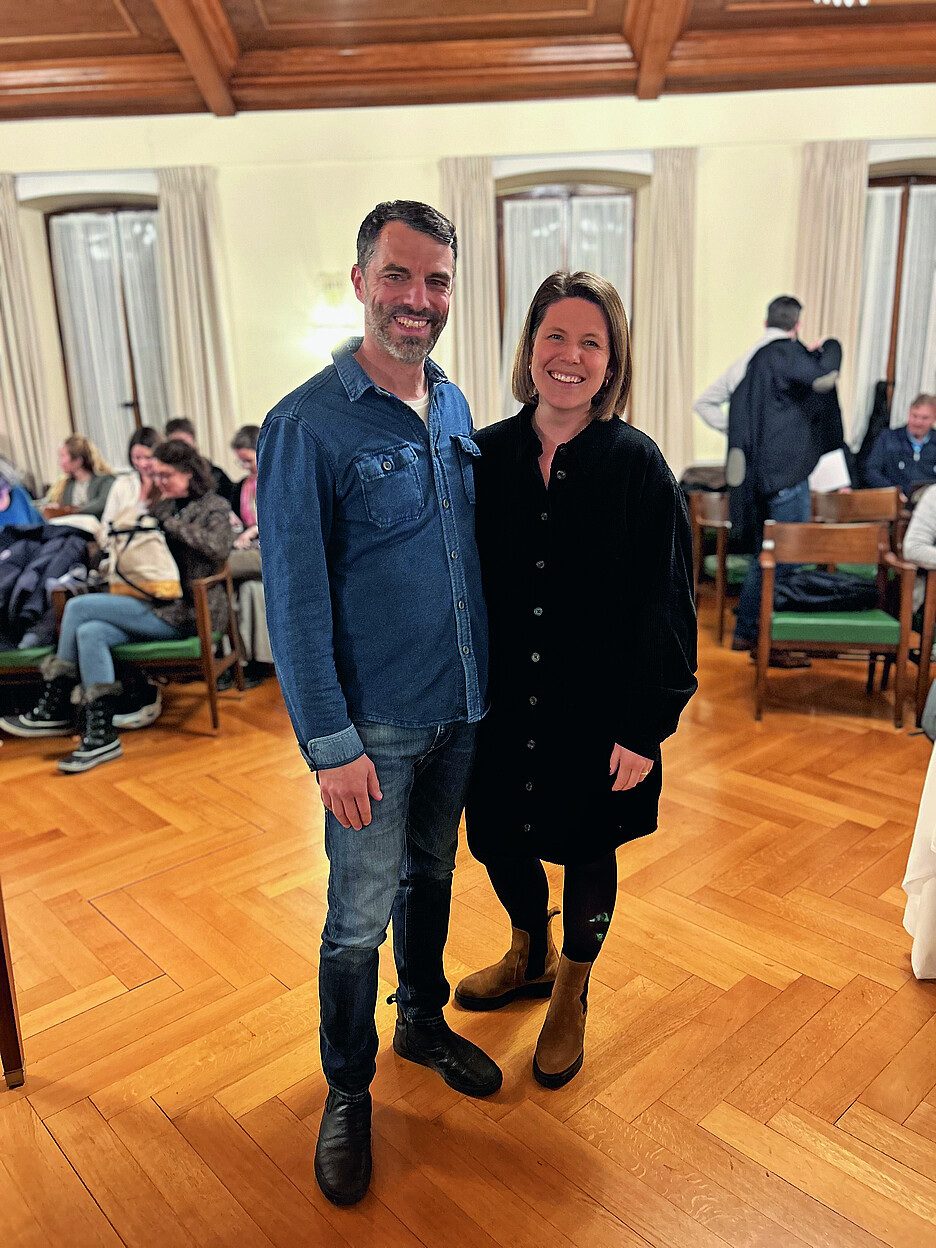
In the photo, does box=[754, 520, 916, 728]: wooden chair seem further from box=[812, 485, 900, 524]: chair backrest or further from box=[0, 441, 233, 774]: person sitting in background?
box=[0, 441, 233, 774]: person sitting in background

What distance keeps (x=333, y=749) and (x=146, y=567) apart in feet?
9.21

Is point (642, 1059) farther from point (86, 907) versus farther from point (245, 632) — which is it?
point (245, 632)

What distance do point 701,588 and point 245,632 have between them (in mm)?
3372

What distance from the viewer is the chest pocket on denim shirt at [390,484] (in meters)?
1.51

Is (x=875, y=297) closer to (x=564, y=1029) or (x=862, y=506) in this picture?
(x=862, y=506)

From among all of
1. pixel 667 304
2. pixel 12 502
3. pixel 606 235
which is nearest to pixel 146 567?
pixel 12 502

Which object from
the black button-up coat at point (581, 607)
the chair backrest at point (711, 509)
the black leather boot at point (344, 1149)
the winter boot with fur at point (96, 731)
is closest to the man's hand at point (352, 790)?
the black button-up coat at point (581, 607)

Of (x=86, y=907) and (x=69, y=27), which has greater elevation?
(x=69, y=27)

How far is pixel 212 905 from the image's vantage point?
2.69 metres

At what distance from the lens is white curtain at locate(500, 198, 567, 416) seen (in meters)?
7.39

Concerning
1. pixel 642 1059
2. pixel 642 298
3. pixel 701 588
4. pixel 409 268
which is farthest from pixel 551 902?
pixel 642 298

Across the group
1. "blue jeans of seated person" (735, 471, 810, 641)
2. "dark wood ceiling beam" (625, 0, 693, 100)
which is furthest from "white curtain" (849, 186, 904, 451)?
"blue jeans of seated person" (735, 471, 810, 641)

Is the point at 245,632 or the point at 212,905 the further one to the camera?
the point at 245,632

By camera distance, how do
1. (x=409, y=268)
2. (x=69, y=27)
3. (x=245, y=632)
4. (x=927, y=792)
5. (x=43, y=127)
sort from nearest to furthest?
(x=409, y=268)
(x=927, y=792)
(x=245, y=632)
(x=69, y=27)
(x=43, y=127)
